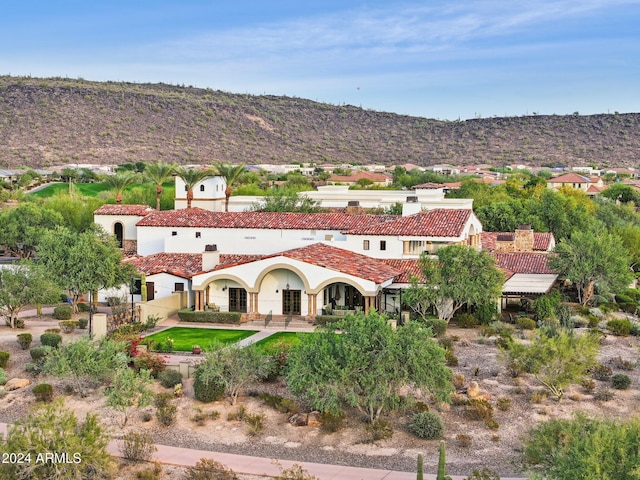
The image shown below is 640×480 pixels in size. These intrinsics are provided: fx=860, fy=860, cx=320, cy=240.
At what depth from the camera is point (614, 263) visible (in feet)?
158

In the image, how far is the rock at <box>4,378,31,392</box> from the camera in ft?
103

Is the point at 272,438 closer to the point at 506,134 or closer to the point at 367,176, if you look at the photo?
the point at 367,176

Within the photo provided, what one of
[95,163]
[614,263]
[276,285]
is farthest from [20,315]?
[95,163]

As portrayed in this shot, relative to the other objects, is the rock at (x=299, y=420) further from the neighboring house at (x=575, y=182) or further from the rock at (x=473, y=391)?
the neighboring house at (x=575, y=182)

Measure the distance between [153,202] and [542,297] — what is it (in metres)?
44.4

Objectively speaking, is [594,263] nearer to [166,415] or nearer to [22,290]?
[166,415]

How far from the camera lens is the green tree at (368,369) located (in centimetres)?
2698

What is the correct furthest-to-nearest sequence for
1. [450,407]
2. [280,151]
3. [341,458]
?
[280,151]
[450,407]
[341,458]

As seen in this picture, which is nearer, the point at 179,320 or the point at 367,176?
the point at 179,320

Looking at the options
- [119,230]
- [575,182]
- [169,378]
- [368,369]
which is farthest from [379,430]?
[575,182]

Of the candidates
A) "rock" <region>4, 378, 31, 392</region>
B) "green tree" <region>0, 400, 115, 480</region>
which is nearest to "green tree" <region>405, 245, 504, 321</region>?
"rock" <region>4, 378, 31, 392</region>

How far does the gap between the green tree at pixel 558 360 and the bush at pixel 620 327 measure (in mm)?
10406

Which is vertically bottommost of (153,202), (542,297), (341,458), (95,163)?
(341,458)

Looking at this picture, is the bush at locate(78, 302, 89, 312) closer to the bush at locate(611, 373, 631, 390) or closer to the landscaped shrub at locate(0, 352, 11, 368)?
the landscaped shrub at locate(0, 352, 11, 368)
